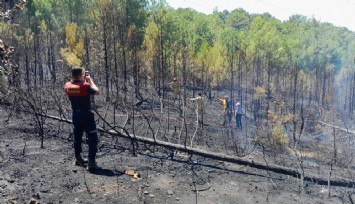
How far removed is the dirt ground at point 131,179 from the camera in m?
4.95

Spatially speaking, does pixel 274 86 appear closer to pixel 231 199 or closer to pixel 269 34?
pixel 269 34

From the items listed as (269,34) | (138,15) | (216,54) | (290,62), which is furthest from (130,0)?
(290,62)

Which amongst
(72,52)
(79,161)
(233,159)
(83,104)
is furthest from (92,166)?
(72,52)

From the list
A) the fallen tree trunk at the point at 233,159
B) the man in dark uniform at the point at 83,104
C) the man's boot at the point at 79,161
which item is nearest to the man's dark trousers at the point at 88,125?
the man in dark uniform at the point at 83,104

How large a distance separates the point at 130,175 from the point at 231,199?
1.67 meters

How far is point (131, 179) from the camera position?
5.59 meters

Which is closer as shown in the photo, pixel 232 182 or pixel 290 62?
pixel 232 182

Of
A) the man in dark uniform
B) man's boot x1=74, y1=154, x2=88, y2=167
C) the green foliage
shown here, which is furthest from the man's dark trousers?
the green foliage

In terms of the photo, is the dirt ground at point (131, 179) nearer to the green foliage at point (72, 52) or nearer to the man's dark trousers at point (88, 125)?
the man's dark trousers at point (88, 125)

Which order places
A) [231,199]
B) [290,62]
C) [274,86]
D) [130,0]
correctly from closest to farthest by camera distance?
[231,199] < [130,0] < [274,86] < [290,62]

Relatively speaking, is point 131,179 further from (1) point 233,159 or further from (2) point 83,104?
(1) point 233,159

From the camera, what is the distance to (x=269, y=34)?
144 feet

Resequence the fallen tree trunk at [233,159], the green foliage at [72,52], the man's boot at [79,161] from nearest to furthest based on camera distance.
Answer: the man's boot at [79,161] → the fallen tree trunk at [233,159] → the green foliage at [72,52]

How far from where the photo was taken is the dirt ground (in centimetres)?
495
